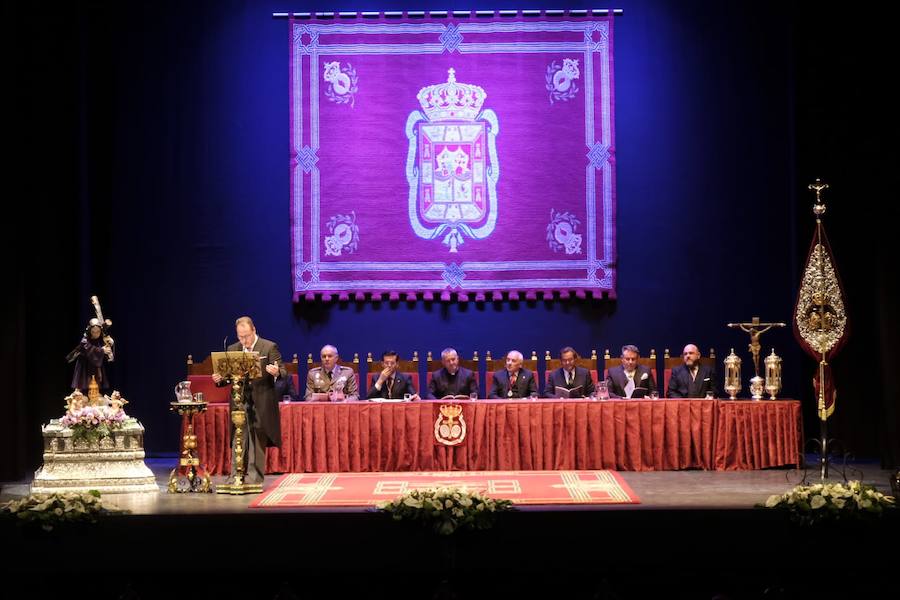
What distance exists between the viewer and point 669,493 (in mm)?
7145

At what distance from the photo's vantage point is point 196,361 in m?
10.2

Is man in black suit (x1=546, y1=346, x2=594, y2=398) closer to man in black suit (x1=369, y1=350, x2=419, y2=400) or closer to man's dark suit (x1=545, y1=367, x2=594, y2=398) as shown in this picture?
man's dark suit (x1=545, y1=367, x2=594, y2=398)

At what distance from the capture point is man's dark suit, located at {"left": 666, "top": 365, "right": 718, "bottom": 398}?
29.9 feet

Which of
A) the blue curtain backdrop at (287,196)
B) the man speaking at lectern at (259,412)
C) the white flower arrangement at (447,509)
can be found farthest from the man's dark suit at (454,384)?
the white flower arrangement at (447,509)

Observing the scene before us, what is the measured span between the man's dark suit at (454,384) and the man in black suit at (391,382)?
20cm

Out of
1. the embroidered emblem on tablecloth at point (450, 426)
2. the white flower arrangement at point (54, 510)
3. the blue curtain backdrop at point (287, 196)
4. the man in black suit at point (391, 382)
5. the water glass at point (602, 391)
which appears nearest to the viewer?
the white flower arrangement at point (54, 510)

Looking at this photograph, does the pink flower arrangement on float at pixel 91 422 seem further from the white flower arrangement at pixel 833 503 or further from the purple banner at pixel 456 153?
the white flower arrangement at pixel 833 503

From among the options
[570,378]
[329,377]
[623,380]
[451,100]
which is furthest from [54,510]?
[451,100]

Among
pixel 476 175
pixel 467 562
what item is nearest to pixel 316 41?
pixel 476 175

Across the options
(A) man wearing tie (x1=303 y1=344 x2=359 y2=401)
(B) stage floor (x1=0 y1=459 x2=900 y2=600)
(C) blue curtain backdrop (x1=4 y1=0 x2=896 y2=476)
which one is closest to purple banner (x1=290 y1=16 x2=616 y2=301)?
(C) blue curtain backdrop (x1=4 y1=0 x2=896 y2=476)

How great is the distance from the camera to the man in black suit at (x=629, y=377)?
29.9ft

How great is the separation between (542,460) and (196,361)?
3.62 meters

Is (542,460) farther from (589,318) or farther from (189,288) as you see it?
(189,288)

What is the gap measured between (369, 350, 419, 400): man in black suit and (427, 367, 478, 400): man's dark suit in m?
0.20
